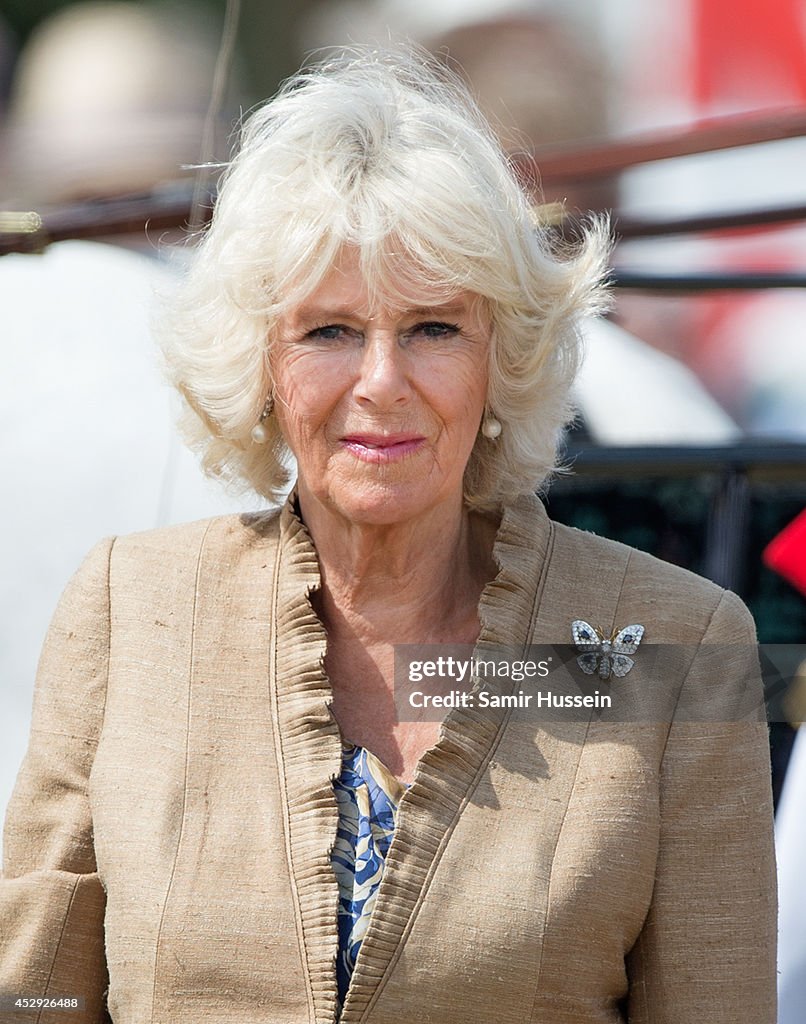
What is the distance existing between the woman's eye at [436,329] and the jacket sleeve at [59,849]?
50cm

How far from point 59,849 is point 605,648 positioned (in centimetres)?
65

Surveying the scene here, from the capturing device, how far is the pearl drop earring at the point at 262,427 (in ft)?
5.56

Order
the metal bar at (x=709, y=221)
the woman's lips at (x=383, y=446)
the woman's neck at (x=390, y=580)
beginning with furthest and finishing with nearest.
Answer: the metal bar at (x=709, y=221), the woman's neck at (x=390, y=580), the woman's lips at (x=383, y=446)

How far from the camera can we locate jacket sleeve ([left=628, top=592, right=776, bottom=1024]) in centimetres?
150

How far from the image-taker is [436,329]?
1588 millimetres

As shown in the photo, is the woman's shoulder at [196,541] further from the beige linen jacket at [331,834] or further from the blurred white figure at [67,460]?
the blurred white figure at [67,460]

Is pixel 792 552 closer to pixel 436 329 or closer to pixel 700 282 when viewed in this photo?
pixel 700 282

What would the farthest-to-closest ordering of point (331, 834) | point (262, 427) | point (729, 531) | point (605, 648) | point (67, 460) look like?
point (729, 531) → point (67, 460) → point (262, 427) → point (605, 648) → point (331, 834)

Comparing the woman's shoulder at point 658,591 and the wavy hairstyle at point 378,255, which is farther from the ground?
the wavy hairstyle at point 378,255

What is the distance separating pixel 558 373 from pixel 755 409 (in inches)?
40.4

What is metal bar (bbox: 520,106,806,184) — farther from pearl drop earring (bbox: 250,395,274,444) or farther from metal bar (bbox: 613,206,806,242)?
pearl drop earring (bbox: 250,395,274,444)

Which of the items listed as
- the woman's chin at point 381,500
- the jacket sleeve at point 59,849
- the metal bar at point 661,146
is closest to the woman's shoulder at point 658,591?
Result: the woman's chin at point 381,500

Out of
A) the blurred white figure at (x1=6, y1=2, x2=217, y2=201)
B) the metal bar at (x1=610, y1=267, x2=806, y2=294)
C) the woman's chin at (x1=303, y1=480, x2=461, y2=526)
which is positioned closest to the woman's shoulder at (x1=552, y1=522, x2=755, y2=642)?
the woman's chin at (x1=303, y1=480, x2=461, y2=526)

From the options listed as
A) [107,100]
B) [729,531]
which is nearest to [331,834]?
[729,531]
